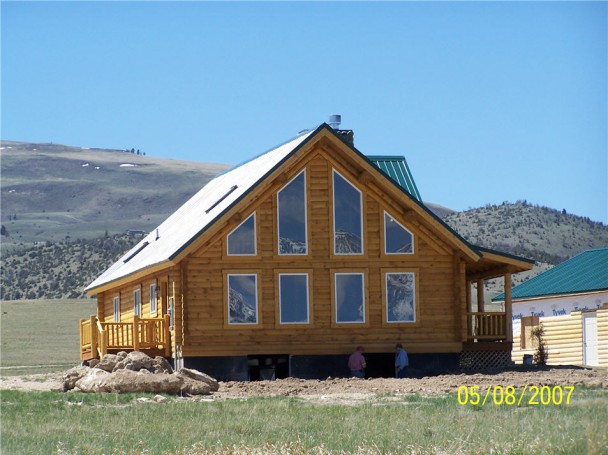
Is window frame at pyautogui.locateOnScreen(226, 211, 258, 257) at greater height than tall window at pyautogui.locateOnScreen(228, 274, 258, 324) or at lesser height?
greater

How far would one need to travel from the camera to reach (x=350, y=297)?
36094 millimetres

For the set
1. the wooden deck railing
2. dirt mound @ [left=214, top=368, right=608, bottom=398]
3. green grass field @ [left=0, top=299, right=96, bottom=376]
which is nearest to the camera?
dirt mound @ [left=214, top=368, right=608, bottom=398]

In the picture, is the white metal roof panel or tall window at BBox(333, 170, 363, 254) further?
tall window at BBox(333, 170, 363, 254)

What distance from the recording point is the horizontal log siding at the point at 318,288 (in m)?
35.0

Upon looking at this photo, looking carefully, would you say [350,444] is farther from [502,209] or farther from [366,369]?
[502,209]

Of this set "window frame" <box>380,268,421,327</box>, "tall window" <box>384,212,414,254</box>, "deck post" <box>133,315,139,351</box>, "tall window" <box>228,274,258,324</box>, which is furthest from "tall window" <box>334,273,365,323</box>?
"deck post" <box>133,315,139,351</box>

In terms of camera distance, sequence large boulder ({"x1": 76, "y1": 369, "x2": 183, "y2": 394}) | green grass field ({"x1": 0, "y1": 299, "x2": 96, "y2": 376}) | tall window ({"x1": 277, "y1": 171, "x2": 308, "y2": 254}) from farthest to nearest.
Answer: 1. green grass field ({"x1": 0, "y1": 299, "x2": 96, "y2": 376})
2. tall window ({"x1": 277, "y1": 171, "x2": 308, "y2": 254})
3. large boulder ({"x1": 76, "y1": 369, "x2": 183, "y2": 394})

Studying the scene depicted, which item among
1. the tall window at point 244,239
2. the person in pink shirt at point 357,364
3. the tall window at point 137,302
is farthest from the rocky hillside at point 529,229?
the tall window at point 244,239

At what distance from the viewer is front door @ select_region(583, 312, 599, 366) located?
149ft

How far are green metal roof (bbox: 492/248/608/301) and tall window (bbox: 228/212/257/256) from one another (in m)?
14.6

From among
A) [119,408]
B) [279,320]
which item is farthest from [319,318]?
[119,408]

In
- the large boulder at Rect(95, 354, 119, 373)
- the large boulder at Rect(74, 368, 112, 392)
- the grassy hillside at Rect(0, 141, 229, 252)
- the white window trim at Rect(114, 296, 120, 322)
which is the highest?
the grassy hillside at Rect(0, 141, 229, 252)

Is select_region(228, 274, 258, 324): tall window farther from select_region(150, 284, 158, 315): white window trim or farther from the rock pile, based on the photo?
select_region(150, 284, 158, 315): white window trim

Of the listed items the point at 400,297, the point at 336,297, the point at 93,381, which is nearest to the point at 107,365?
the point at 93,381
